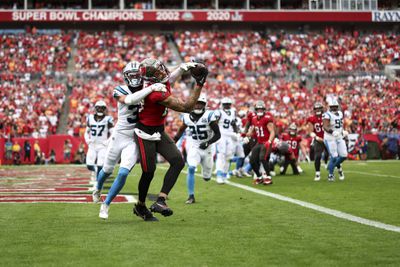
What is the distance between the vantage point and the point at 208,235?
654 centimetres

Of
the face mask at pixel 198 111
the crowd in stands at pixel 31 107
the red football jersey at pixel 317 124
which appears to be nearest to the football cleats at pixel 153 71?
the face mask at pixel 198 111

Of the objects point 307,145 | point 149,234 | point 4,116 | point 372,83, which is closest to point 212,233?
point 149,234

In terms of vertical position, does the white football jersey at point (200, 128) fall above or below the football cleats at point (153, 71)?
below

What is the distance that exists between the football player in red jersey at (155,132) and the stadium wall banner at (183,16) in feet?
115

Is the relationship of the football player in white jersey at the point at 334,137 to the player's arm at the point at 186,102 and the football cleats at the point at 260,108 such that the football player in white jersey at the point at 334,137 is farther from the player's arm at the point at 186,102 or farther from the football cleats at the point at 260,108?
the player's arm at the point at 186,102

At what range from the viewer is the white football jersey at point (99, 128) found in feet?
44.7

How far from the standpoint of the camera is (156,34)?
141 feet

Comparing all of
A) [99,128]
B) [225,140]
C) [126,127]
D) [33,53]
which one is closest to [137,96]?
[126,127]

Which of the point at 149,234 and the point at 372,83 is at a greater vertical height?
the point at 372,83

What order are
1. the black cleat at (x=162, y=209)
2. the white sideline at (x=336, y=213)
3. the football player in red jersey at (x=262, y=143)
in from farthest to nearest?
the football player in red jersey at (x=262, y=143) → the black cleat at (x=162, y=209) → the white sideline at (x=336, y=213)

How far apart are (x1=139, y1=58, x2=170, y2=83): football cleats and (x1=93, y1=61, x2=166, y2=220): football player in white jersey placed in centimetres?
14

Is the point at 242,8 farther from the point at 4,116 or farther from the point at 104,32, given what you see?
the point at 4,116

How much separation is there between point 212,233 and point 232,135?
943 centimetres

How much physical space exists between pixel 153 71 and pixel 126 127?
93 cm
